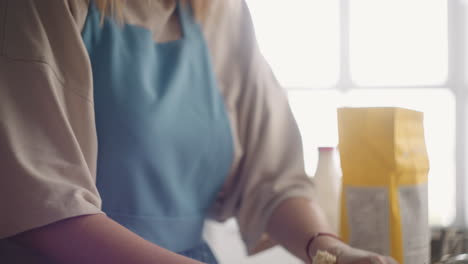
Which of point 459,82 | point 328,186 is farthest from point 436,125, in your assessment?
point 328,186

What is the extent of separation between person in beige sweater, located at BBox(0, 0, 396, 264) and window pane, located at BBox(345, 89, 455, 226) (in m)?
1.10

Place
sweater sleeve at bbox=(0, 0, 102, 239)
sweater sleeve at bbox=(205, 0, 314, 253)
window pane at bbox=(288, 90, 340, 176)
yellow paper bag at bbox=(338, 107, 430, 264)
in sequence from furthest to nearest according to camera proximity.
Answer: window pane at bbox=(288, 90, 340, 176)
sweater sleeve at bbox=(205, 0, 314, 253)
yellow paper bag at bbox=(338, 107, 430, 264)
sweater sleeve at bbox=(0, 0, 102, 239)

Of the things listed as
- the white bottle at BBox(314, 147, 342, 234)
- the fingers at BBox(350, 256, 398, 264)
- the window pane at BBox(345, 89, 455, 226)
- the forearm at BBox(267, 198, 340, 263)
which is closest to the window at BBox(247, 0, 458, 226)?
the window pane at BBox(345, 89, 455, 226)

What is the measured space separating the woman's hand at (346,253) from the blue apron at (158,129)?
198mm

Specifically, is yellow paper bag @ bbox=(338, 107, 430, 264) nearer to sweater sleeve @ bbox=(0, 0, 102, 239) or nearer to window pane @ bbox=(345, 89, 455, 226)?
sweater sleeve @ bbox=(0, 0, 102, 239)

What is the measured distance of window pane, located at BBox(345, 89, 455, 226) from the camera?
1.87m

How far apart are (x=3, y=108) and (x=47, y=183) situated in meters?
0.09

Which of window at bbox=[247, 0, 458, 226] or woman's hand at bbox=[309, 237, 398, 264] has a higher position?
woman's hand at bbox=[309, 237, 398, 264]

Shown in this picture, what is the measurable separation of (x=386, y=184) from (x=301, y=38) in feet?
4.30

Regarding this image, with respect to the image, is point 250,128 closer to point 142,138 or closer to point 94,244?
point 142,138

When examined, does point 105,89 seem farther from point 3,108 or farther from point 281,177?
point 281,177

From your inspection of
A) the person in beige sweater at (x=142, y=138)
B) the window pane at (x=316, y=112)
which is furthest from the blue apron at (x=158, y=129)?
the window pane at (x=316, y=112)

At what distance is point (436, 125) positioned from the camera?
74.7 inches

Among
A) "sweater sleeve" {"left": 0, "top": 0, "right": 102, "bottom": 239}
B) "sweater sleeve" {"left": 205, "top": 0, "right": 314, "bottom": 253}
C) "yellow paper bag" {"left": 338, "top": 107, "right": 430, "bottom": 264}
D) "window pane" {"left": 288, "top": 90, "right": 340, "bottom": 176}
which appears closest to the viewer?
"sweater sleeve" {"left": 0, "top": 0, "right": 102, "bottom": 239}
